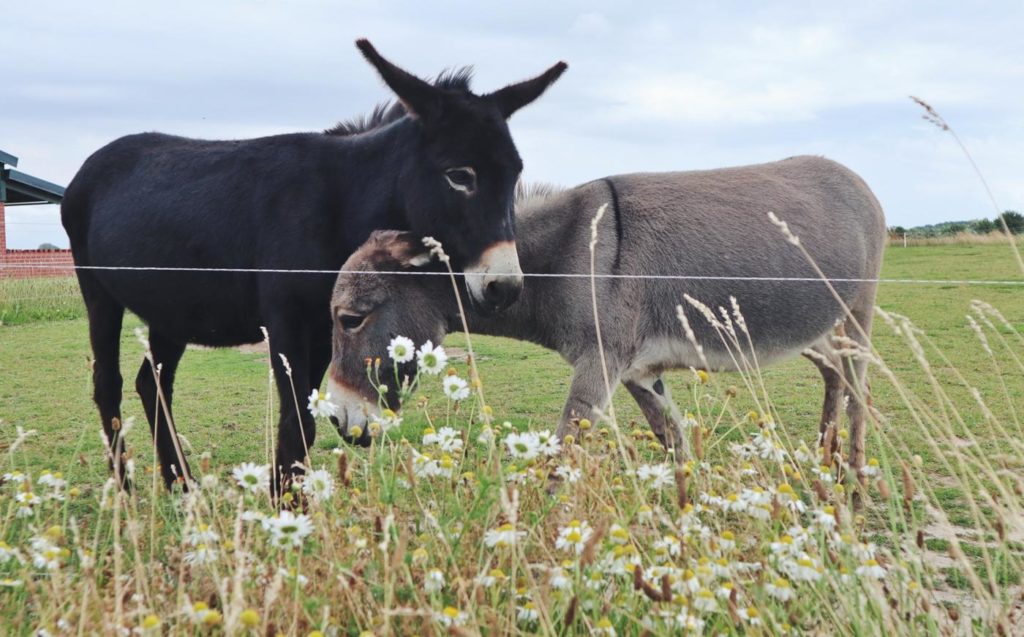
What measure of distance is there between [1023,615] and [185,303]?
3.78m

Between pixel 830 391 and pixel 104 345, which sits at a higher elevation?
pixel 104 345

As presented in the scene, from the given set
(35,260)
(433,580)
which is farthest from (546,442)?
(35,260)

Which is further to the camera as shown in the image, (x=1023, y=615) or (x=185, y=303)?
(x=185, y=303)

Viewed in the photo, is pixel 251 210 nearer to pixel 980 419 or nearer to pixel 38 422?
pixel 38 422

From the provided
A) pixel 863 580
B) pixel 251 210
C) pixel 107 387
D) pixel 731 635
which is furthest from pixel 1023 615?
pixel 107 387

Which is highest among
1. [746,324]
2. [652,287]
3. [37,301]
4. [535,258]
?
[535,258]

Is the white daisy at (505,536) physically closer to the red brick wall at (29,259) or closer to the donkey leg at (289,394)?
the donkey leg at (289,394)

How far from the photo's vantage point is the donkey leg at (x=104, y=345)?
4801mm

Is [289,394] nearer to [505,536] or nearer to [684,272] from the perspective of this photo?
[684,272]

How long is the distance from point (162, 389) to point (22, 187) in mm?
13757

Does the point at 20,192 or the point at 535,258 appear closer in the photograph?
the point at 535,258

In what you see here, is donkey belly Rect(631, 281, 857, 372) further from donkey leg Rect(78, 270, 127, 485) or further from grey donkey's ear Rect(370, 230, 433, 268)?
donkey leg Rect(78, 270, 127, 485)

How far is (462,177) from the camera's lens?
11.7 ft

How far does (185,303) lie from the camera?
4254 millimetres
